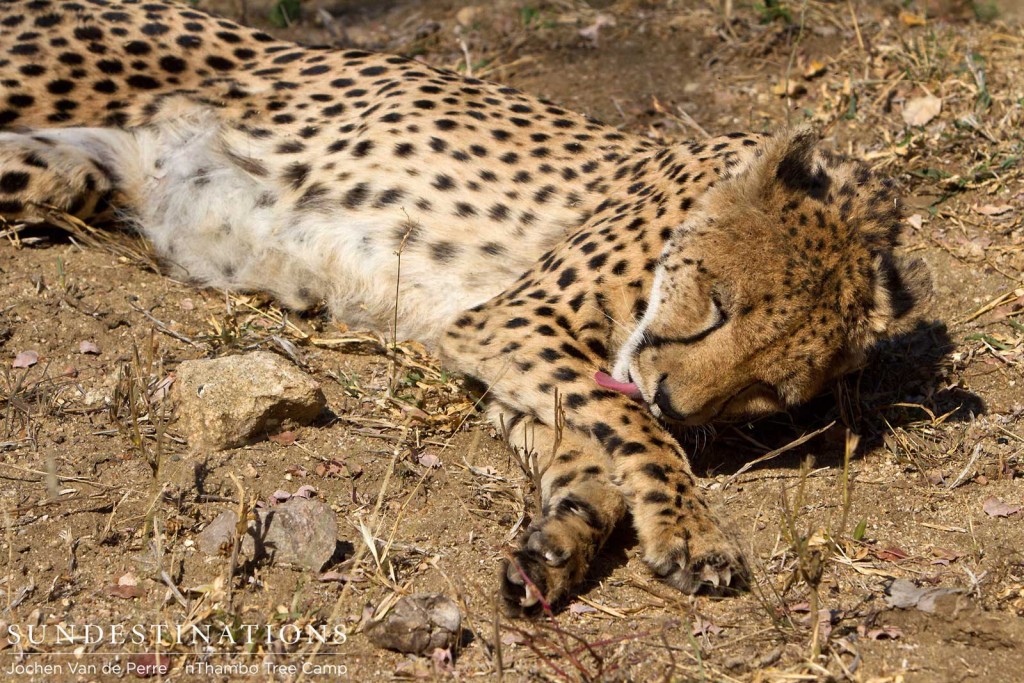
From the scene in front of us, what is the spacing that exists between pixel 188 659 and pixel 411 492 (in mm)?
871

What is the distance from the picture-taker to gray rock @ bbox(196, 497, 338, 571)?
285 centimetres

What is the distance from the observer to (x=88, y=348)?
382 centimetres

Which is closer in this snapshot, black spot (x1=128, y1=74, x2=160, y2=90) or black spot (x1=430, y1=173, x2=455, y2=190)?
black spot (x1=430, y1=173, x2=455, y2=190)

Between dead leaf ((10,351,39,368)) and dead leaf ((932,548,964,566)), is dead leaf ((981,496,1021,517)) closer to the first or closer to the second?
dead leaf ((932,548,964,566))

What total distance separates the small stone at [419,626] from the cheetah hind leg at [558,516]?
0.68 ft

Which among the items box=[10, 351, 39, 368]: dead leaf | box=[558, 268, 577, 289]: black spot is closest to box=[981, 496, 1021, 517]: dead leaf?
box=[558, 268, 577, 289]: black spot

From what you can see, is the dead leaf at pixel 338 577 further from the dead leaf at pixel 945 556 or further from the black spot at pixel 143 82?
the black spot at pixel 143 82

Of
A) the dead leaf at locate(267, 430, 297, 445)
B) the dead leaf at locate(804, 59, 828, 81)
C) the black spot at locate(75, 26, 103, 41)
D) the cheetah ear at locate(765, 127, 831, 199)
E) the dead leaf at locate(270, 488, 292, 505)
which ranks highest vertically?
the cheetah ear at locate(765, 127, 831, 199)

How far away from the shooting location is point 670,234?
3629 mm

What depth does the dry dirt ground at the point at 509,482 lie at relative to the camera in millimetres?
2678

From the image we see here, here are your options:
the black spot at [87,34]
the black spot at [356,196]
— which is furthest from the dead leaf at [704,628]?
the black spot at [87,34]

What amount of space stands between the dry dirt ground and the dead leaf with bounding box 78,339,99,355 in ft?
0.04

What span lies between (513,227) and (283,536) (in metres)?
1.62

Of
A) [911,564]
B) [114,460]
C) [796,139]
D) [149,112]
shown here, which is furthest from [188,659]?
[149,112]
